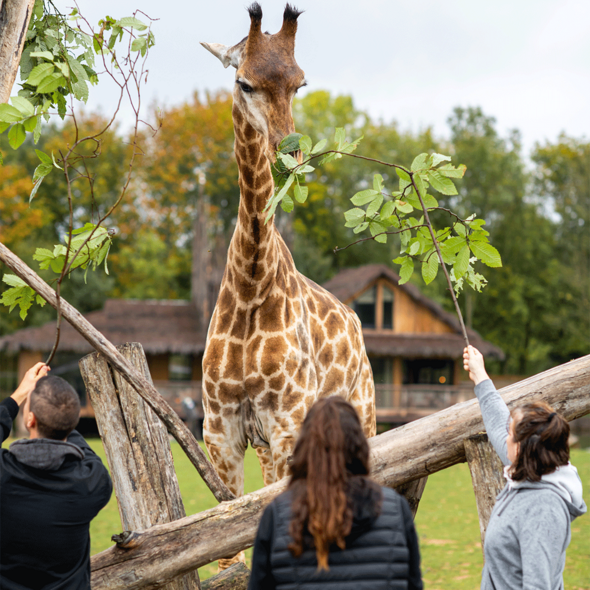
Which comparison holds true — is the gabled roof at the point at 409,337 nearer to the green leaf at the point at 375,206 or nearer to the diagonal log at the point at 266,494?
the diagonal log at the point at 266,494

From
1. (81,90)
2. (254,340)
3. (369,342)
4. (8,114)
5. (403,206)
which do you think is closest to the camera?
(8,114)

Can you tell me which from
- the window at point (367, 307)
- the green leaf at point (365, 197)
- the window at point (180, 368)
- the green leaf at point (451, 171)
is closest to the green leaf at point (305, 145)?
the green leaf at point (365, 197)

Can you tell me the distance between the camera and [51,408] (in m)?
2.63

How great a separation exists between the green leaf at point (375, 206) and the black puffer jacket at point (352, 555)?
187 centimetres

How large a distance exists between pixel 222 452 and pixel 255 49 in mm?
2594

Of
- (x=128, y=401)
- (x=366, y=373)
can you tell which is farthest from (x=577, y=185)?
(x=128, y=401)

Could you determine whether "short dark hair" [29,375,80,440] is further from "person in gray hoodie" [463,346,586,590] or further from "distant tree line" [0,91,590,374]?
"distant tree line" [0,91,590,374]

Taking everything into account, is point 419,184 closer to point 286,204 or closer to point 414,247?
point 414,247

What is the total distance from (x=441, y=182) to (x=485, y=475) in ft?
5.24

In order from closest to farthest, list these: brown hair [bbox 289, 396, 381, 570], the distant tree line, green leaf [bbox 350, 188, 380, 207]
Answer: brown hair [bbox 289, 396, 381, 570]
green leaf [bbox 350, 188, 380, 207]
the distant tree line

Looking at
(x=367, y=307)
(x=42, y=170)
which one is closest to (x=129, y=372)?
(x=42, y=170)

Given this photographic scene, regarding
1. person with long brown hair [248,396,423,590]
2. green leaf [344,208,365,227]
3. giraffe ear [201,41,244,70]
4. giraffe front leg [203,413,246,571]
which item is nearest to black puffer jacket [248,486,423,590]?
person with long brown hair [248,396,423,590]

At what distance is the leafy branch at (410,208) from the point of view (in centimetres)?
338

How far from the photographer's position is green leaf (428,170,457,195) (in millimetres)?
3547
